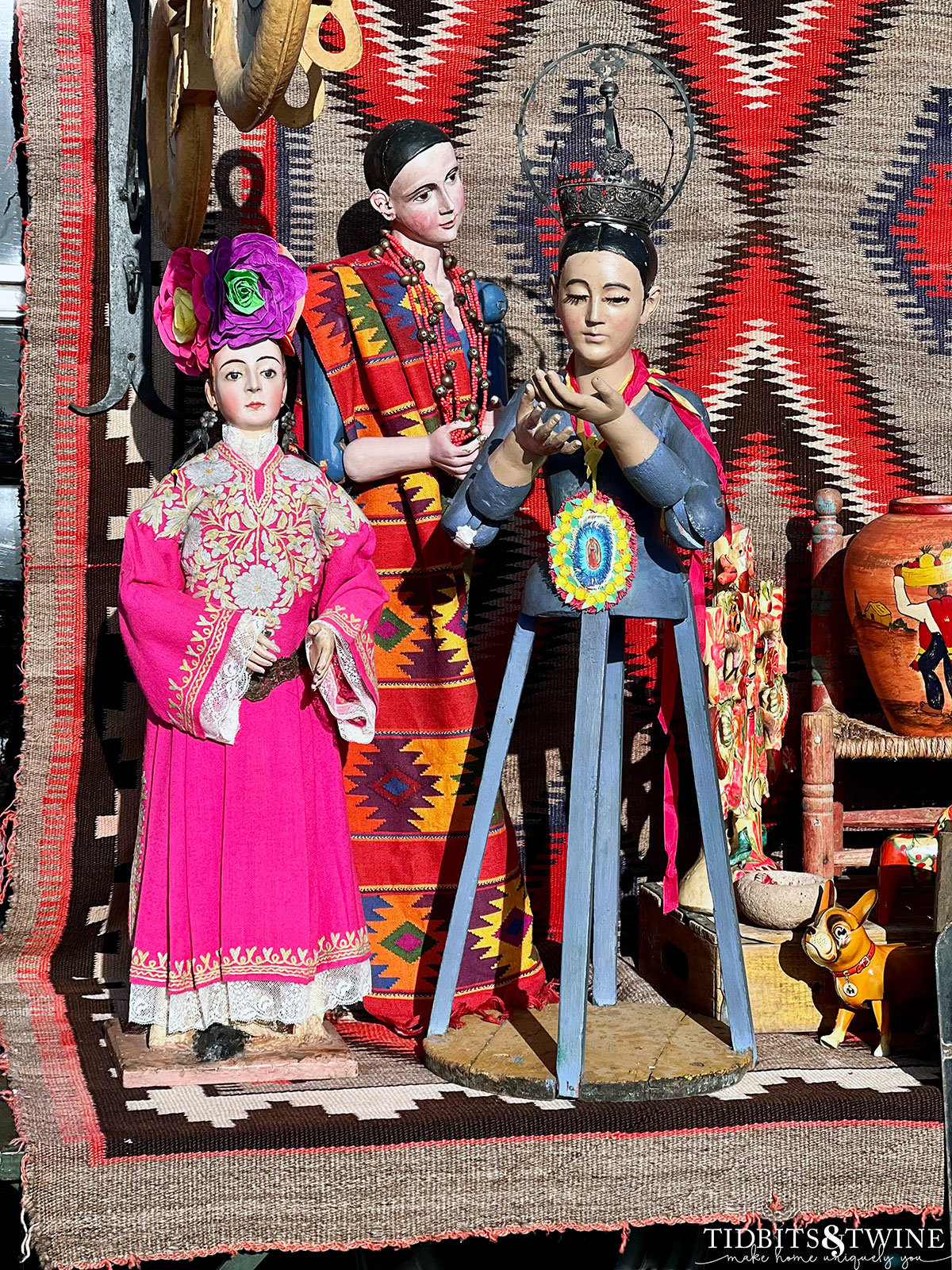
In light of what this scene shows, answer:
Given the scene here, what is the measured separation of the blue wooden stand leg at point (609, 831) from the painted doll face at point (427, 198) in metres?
0.81

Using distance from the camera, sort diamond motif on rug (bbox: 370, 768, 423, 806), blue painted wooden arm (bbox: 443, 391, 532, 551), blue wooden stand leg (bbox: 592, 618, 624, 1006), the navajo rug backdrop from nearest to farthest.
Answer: blue painted wooden arm (bbox: 443, 391, 532, 551)
blue wooden stand leg (bbox: 592, 618, 624, 1006)
diamond motif on rug (bbox: 370, 768, 423, 806)
the navajo rug backdrop

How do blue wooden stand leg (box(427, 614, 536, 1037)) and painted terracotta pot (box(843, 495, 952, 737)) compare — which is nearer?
blue wooden stand leg (box(427, 614, 536, 1037))

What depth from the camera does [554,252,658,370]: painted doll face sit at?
106 inches

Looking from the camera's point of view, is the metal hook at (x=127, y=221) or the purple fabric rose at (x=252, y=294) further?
the metal hook at (x=127, y=221)

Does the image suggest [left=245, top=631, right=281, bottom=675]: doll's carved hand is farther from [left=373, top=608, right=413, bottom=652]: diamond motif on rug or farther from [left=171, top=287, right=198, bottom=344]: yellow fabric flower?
[left=171, top=287, right=198, bottom=344]: yellow fabric flower

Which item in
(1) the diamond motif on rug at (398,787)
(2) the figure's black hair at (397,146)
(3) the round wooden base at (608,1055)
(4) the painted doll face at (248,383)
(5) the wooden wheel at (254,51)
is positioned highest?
(2) the figure's black hair at (397,146)

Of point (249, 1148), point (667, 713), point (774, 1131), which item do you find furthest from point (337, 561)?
point (774, 1131)

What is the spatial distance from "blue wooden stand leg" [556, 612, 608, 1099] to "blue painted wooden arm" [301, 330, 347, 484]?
0.67 meters

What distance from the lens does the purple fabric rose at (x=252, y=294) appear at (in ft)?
9.54

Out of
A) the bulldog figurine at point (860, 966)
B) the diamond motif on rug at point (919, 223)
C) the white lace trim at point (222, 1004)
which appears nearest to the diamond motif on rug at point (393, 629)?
the white lace trim at point (222, 1004)

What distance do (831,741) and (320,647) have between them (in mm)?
1205

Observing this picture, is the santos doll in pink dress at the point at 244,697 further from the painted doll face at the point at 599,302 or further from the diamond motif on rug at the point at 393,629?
the painted doll face at the point at 599,302

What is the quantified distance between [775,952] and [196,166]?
1.76m

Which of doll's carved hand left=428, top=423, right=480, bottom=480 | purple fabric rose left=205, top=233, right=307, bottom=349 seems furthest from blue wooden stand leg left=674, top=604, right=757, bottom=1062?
purple fabric rose left=205, top=233, right=307, bottom=349
